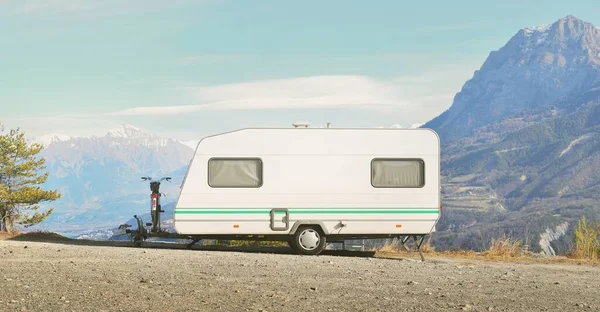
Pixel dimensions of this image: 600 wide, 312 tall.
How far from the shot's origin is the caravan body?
17484 millimetres

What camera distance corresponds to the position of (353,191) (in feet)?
58.1

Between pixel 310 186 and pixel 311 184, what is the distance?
5cm

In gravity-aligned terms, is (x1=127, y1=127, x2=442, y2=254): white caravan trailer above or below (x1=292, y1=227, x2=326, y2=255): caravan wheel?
above

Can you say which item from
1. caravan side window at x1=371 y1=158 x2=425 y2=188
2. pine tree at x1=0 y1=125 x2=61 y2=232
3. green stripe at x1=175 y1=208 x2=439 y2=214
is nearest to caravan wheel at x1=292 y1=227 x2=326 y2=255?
green stripe at x1=175 y1=208 x2=439 y2=214

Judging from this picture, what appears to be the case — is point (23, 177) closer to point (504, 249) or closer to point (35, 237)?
point (35, 237)

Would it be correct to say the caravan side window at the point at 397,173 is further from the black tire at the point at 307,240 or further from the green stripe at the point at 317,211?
the black tire at the point at 307,240

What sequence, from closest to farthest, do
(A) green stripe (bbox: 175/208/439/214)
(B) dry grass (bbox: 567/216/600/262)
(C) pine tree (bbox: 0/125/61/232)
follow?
(A) green stripe (bbox: 175/208/439/214)
(B) dry grass (bbox: 567/216/600/262)
(C) pine tree (bbox: 0/125/61/232)

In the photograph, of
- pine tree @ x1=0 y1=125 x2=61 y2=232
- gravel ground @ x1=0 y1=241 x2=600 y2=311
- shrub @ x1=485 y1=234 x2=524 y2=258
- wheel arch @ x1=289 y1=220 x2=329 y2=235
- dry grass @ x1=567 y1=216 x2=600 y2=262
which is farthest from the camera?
pine tree @ x1=0 y1=125 x2=61 y2=232

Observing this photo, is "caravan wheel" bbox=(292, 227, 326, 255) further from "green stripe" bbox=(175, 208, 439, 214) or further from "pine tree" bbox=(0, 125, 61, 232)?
"pine tree" bbox=(0, 125, 61, 232)

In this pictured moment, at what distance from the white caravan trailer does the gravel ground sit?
107cm

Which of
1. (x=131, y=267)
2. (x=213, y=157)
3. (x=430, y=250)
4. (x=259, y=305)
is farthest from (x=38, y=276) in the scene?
(x=430, y=250)

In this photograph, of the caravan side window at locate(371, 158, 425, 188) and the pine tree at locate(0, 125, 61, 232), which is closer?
the caravan side window at locate(371, 158, 425, 188)

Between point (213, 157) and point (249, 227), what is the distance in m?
1.74

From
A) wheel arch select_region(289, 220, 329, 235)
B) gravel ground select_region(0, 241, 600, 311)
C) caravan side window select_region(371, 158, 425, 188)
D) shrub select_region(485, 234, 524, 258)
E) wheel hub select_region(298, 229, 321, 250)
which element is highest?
caravan side window select_region(371, 158, 425, 188)
